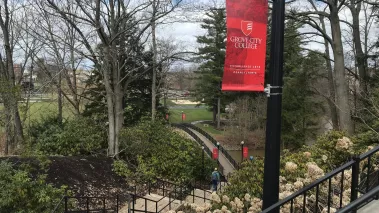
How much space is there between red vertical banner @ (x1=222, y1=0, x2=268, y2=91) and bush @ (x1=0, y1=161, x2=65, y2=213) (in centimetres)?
523

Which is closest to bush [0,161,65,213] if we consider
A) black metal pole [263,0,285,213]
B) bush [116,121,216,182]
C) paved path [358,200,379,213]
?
bush [116,121,216,182]

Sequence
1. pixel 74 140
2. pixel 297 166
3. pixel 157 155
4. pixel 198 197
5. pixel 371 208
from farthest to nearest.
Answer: pixel 74 140 < pixel 157 155 < pixel 198 197 < pixel 297 166 < pixel 371 208

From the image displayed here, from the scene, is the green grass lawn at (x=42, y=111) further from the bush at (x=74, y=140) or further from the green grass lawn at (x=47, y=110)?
the bush at (x=74, y=140)

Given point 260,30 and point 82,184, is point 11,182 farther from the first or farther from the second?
point 260,30

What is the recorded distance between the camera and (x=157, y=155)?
42.5ft

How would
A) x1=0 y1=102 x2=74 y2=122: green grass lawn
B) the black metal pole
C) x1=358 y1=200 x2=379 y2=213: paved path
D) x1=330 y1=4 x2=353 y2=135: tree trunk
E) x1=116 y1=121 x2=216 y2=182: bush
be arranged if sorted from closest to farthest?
1. x1=358 y1=200 x2=379 y2=213: paved path
2. the black metal pole
3. x1=330 y1=4 x2=353 y2=135: tree trunk
4. x1=116 y1=121 x2=216 y2=182: bush
5. x1=0 y1=102 x2=74 y2=122: green grass lawn

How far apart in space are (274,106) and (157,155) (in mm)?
10265

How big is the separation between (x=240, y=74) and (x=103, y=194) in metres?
7.99

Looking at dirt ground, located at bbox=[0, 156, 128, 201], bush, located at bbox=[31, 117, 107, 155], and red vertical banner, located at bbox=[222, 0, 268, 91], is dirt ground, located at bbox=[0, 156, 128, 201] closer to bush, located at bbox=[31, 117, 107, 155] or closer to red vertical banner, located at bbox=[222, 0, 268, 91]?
bush, located at bbox=[31, 117, 107, 155]

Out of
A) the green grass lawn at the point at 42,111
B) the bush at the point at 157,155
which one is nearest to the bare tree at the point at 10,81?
the green grass lawn at the point at 42,111

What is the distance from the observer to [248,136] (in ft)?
100

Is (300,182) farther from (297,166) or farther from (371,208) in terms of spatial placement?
(297,166)

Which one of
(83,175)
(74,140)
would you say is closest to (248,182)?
(83,175)

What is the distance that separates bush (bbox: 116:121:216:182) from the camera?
40.5ft
